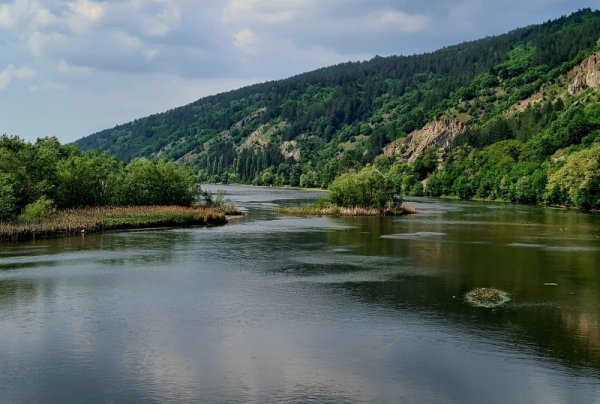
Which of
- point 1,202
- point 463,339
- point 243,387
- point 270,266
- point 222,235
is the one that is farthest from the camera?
point 222,235

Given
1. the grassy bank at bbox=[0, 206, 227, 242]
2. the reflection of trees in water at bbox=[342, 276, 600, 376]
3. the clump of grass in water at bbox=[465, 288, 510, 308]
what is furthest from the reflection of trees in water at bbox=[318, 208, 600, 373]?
the grassy bank at bbox=[0, 206, 227, 242]

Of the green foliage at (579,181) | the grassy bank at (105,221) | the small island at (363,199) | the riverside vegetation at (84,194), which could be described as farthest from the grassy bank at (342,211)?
the green foliage at (579,181)

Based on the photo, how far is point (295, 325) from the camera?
2948 cm

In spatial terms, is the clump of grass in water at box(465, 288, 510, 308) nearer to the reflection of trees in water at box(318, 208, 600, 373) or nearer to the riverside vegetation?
the reflection of trees in water at box(318, 208, 600, 373)

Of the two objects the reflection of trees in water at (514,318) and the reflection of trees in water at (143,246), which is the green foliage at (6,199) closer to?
the reflection of trees in water at (143,246)

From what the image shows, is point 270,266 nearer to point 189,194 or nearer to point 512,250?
point 512,250

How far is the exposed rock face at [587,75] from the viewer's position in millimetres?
183750

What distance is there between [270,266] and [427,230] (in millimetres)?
34168

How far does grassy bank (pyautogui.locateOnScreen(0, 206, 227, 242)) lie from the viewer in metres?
61.6

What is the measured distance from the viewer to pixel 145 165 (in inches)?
3720

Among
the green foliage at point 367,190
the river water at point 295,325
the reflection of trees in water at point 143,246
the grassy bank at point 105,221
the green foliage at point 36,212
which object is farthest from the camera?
the green foliage at point 367,190

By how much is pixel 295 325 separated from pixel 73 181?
63.4 metres

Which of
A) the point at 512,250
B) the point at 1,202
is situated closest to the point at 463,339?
the point at 512,250

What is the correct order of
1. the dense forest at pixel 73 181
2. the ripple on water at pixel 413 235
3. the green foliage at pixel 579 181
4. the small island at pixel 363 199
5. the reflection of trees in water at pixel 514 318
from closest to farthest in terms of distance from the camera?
the reflection of trees in water at pixel 514 318, the ripple on water at pixel 413 235, the dense forest at pixel 73 181, the small island at pixel 363 199, the green foliage at pixel 579 181
